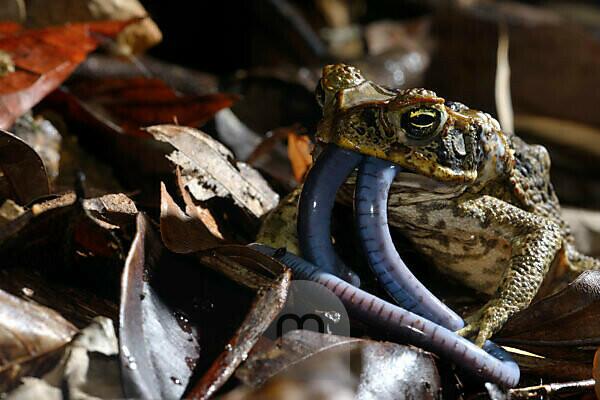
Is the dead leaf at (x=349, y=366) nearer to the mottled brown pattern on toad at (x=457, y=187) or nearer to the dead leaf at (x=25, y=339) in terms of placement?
the mottled brown pattern on toad at (x=457, y=187)

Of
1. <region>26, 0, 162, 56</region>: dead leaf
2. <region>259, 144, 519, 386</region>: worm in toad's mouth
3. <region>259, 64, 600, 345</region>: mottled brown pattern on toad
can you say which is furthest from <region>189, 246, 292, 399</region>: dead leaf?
<region>26, 0, 162, 56</region>: dead leaf

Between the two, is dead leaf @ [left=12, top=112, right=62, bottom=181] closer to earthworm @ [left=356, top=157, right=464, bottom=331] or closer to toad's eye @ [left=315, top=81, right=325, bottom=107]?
toad's eye @ [left=315, top=81, right=325, bottom=107]

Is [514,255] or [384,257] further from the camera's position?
[514,255]

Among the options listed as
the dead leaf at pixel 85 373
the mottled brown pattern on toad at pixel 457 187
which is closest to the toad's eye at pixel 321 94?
the mottled brown pattern on toad at pixel 457 187

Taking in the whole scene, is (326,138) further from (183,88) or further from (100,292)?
(183,88)

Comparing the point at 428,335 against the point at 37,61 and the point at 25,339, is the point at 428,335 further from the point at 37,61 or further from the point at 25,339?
the point at 37,61

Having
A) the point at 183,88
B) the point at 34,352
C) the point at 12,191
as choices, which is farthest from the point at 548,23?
the point at 34,352

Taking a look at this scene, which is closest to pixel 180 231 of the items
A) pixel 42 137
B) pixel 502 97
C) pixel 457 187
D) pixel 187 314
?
pixel 187 314
